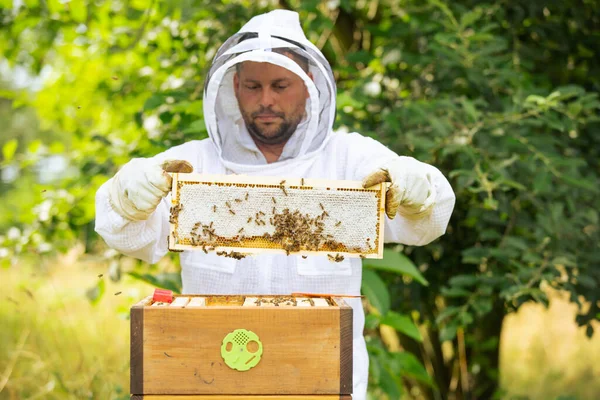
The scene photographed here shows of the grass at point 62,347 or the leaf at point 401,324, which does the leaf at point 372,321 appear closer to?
the leaf at point 401,324

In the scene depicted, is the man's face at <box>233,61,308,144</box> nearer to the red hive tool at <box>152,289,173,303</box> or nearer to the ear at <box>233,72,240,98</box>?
the ear at <box>233,72,240,98</box>

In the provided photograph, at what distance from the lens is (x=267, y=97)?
2514 millimetres

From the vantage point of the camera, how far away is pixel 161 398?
1.79 meters

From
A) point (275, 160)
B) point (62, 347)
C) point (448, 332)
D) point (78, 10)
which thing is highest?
point (78, 10)

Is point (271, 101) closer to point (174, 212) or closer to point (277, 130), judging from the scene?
point (277, 130)

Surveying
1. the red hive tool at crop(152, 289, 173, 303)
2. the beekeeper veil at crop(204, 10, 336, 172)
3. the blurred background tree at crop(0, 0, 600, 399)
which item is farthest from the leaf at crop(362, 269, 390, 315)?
the red hive tool at crop(152, 289, 173, 303)

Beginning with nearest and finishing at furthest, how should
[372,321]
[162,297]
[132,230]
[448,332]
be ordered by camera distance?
[162,297] < [132,230] < [372,321] < [448,332]

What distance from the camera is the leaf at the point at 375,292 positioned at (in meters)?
3.08

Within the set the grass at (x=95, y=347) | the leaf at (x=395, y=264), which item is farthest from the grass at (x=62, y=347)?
the leaf at (x=395, y=264)

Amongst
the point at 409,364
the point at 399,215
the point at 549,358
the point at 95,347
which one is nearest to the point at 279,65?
the point at 399,215

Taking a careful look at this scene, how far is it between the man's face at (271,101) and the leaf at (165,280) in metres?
1.01

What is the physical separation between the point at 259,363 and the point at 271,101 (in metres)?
1.11

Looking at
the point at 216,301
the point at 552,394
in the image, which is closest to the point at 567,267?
the point at 216,301

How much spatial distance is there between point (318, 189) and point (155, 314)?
64cm
